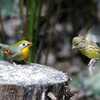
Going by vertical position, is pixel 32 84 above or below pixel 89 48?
below

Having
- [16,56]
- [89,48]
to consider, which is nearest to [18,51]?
[16,56]

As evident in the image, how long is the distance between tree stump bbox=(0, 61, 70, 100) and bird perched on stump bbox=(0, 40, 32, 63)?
13 centimetres

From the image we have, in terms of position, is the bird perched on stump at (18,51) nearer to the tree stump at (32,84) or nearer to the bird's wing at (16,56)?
the bird's wing at (16,56)

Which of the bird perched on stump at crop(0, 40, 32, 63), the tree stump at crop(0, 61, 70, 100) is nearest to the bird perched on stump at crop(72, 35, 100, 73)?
the tree stump at crop(0, 61, 70, 100)

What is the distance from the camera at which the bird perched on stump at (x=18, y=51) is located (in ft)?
12.8

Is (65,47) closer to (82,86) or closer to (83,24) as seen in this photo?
(83,24)

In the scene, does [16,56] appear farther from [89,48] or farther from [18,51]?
[89,48]

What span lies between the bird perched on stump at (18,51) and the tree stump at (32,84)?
130 millimetres

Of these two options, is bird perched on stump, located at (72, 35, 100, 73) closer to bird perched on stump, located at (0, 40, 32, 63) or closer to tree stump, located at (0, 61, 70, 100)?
tree stump, located at (0, 61, 70, 100)

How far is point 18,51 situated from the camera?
12.8 ft

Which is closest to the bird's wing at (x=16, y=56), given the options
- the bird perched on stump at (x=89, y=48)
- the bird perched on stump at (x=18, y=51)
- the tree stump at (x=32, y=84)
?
the bird perched on stump at (x=18, y=51)

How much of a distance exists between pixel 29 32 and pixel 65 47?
2.56 m

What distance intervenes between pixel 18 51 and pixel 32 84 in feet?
1.88

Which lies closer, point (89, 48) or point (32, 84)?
point (32, 84)
